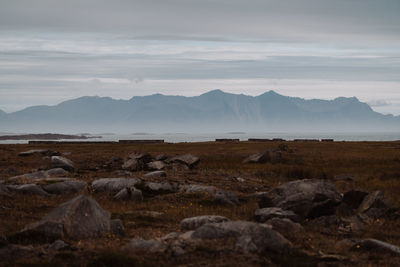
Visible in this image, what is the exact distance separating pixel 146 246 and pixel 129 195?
1342cm

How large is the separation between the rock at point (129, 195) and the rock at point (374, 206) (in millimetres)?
12688

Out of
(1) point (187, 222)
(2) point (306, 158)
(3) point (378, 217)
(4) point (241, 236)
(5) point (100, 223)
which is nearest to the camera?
(4) point (241, 236)

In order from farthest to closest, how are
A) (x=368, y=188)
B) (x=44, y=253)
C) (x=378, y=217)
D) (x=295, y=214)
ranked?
(x=368, y=188)
(x=378, y=217)
(x=295, y=214)
(x=44, y=253)

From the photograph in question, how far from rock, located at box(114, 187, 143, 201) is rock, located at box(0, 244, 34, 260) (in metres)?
13.7

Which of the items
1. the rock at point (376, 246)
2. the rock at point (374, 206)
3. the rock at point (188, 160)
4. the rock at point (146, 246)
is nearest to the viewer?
the rock at point (146, 246)

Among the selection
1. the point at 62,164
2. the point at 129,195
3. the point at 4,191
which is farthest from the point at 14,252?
the point at 62,164

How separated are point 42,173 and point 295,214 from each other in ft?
76.1

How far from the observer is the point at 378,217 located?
25.4 meters

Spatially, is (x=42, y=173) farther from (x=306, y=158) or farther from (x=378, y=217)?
(x=306, y=158)

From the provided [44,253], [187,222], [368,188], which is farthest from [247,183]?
[44,253]

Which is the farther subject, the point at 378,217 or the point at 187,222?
the point at 378,217

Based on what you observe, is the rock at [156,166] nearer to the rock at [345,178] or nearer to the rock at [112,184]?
the rock at [112,184]

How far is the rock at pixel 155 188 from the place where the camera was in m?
32.8

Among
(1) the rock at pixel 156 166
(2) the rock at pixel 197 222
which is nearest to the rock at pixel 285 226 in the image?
(2) the rock at pixel 197 222
